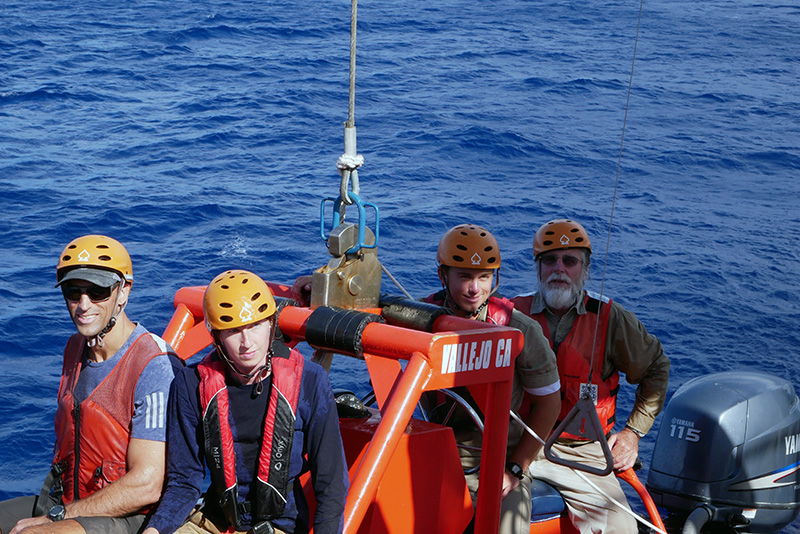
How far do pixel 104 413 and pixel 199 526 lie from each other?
22.9 inches

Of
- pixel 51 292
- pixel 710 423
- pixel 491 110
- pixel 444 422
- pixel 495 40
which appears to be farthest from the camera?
pixel 495 40

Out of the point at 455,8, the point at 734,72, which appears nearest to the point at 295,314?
the point at 734,72

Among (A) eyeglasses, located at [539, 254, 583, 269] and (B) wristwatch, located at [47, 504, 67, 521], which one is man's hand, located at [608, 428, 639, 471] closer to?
(A) eyeglasses, located at [539, 254, 583, 269]

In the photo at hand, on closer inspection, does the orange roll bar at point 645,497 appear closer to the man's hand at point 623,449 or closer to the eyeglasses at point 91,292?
the man's hand at point 623,449

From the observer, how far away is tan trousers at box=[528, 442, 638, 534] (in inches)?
192

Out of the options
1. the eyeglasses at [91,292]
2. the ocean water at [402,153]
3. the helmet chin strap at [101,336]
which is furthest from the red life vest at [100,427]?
the ocean water at [402,153]

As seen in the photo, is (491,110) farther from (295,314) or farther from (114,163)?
(295,314)

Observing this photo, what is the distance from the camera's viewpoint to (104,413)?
12.0ft

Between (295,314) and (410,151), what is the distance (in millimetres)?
13177

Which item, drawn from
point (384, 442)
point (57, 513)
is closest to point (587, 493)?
point (384, 442)

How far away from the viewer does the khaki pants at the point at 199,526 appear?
11.8 ft

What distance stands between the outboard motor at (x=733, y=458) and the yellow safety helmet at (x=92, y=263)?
382 centimetres

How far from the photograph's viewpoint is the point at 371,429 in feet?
13.7

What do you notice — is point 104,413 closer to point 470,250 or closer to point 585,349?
point 470,250
